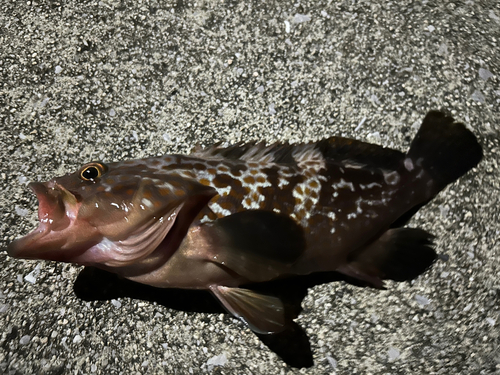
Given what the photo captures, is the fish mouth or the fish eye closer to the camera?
the fish mouth

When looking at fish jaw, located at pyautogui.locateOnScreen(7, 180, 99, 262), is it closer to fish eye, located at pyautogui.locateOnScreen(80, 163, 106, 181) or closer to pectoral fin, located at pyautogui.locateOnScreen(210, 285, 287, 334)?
fish eye, located at pyautogui.locateOnScreen(80, 163, 106, 181)

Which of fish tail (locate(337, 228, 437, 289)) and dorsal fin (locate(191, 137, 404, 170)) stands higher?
dorsal fin (locate(191, 137, 404, 170))

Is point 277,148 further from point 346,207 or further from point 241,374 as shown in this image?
point 241,374

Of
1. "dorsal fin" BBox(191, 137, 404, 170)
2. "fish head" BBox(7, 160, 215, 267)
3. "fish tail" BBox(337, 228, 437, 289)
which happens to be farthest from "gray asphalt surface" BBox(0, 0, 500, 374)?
"fish head" BBox(7, 160, 215, 267)

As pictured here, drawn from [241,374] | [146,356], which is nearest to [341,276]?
[241,374]

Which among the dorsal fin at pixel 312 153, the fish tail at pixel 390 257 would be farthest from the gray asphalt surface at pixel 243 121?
the dorsal fin at pixel 312 153

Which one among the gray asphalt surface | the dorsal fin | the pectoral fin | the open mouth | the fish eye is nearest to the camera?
the open mouth

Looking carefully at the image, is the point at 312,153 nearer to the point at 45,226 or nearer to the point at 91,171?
the point at 91,171

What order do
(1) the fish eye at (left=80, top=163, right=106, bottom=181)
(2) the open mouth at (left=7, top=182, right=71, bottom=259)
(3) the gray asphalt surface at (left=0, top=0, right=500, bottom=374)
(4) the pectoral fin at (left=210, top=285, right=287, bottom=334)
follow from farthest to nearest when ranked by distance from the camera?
(3) the gray asphalt surface at (left=0, top=0, right=500, bottom=374)
(4) the pectoral fin at (left=210, top=285, right=287, bottom=334)
(1) the fish eye at (left=80, top=163, right=106, bottom=181)
(2) the open mouth at (left=7, top=182, right=71, bottom=259)

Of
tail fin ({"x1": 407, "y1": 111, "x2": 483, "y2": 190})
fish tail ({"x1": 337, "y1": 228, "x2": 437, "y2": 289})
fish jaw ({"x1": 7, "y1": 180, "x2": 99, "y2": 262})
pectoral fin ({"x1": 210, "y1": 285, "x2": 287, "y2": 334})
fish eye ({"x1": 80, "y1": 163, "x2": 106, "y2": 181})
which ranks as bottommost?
pectoral fin ({"x1": 210, "y1": 285, "x2": 287, "y2": 334})
